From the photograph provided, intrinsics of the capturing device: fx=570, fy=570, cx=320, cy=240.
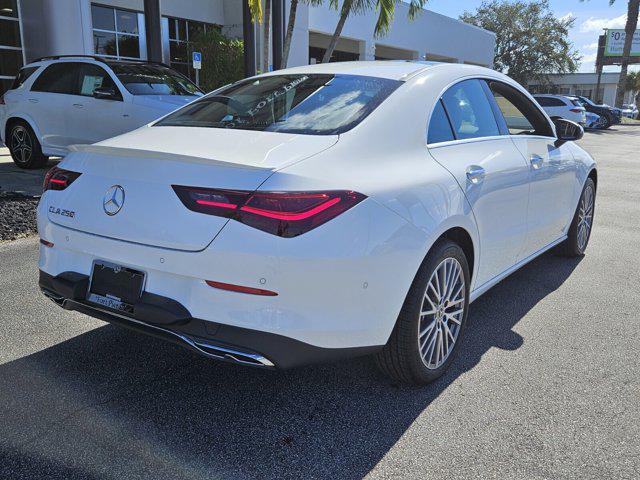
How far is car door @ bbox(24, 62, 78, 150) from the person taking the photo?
9.44m

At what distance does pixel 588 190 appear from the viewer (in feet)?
17.9

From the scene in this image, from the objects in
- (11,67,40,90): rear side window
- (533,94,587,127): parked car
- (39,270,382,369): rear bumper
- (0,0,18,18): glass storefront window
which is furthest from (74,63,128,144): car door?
(533,94,587,127): parked car

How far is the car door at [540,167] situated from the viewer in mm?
4031

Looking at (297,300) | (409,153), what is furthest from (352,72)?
(297,300)

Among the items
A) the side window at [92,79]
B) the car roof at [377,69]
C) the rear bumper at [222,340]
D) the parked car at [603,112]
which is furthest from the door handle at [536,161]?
the parked car at [603,112]

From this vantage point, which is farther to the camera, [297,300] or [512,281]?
[512,281]

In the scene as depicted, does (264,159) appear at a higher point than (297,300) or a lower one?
higher

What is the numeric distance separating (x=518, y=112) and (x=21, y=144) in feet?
27.8

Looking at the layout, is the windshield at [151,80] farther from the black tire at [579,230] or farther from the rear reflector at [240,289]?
the rear reflector at [240,289]

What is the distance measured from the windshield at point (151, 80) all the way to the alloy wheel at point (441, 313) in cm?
733

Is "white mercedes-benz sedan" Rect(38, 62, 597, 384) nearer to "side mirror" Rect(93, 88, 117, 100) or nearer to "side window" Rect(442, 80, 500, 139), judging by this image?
"side window" Rect(442, 80, 500, 139)

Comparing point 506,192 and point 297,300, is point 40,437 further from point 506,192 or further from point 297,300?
point 506,192

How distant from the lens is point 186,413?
108 inches

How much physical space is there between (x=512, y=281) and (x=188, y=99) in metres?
6.26
